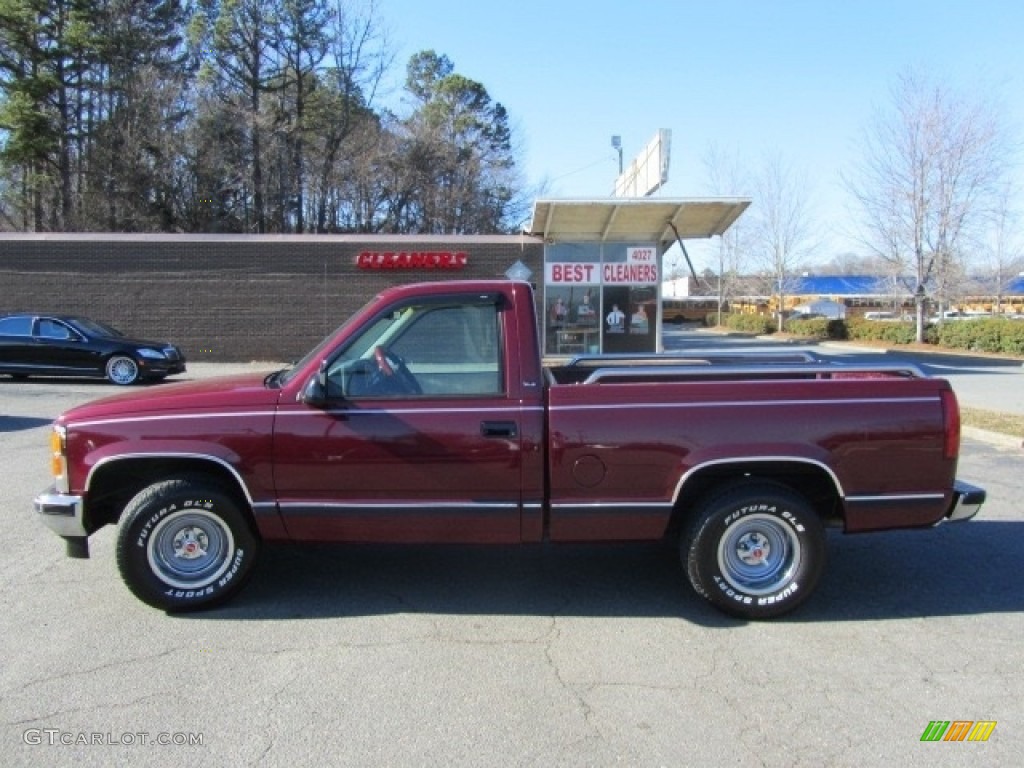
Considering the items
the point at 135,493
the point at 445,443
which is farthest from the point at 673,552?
the point at 135,493

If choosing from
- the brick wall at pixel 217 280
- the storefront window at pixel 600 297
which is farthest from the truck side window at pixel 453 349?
the storefront window at pixel 600 297

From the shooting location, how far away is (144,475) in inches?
175

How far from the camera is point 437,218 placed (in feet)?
133

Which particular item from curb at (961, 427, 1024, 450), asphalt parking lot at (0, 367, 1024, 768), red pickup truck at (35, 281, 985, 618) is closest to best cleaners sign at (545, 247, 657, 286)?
curb at (961, 427, 1024, 450)

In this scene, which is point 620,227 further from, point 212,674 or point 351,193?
point 351,193

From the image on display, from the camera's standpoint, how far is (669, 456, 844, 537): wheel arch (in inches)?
164

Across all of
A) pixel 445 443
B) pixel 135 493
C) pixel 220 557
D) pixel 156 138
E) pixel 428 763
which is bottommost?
pixel 428 763

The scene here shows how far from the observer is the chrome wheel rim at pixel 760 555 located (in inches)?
168

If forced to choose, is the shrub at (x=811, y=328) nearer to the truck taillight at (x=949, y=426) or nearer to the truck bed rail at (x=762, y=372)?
the truck bed rail at (x=762, y=372)

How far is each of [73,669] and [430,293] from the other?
8.37ft

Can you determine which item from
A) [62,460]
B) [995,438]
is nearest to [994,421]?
[995,438]

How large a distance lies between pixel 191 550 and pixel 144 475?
52 cm

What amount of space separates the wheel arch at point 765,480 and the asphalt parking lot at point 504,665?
545 mm

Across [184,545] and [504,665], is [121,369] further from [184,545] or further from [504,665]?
[504,665]
